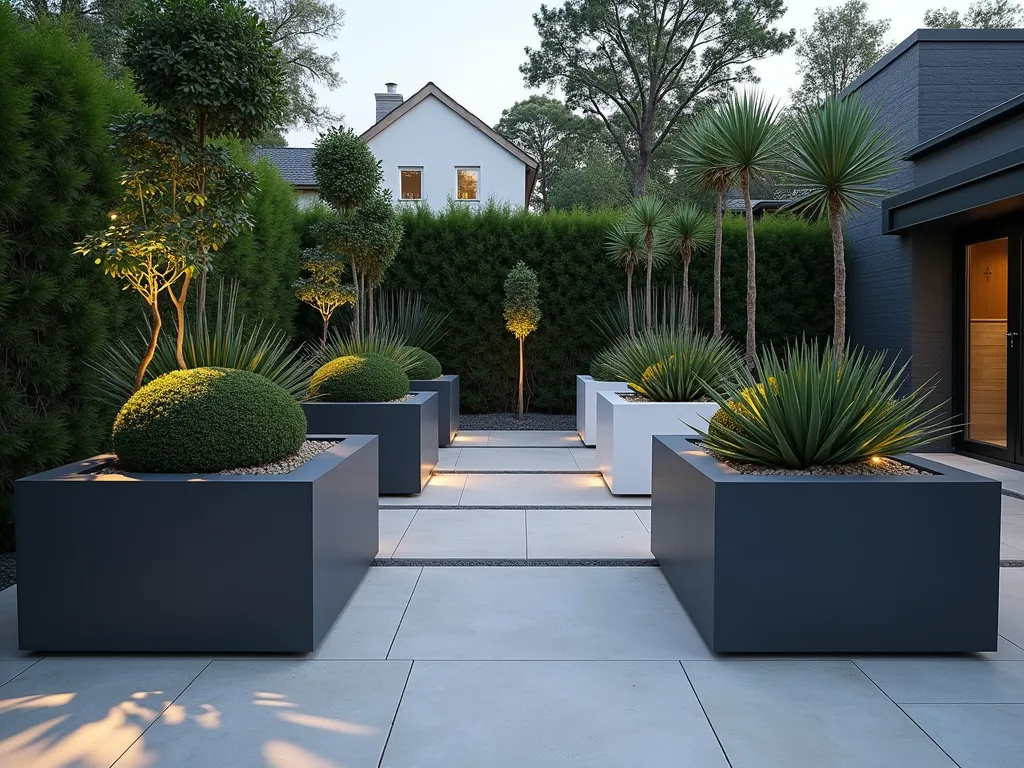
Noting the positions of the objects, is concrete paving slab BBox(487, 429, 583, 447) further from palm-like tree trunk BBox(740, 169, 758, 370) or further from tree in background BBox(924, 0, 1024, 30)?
tree in background BBox(924, 0, 1024, 30)

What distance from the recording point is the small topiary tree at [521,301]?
9898 millimetres

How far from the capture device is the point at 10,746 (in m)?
2.11

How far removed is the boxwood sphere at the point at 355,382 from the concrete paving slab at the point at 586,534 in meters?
1.65

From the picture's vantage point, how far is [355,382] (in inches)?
236

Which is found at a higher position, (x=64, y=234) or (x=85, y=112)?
(x=85, y=112)

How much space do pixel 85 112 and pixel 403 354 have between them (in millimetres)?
4122

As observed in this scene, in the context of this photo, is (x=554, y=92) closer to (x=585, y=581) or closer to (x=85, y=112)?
(x=85, y=112)

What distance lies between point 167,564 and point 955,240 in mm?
8071

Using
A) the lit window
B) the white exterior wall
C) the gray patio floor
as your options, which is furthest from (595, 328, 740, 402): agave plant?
the lit window

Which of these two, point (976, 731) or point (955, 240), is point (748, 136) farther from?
point (976, 731)

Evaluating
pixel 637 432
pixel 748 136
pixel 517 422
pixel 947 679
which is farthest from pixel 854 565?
pixel 517 422

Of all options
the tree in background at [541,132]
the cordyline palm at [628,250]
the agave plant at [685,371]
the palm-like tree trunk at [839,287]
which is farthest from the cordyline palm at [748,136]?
the tree in background at [541,132]

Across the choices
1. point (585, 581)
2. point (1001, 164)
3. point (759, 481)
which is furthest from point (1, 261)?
point (1001, 164)

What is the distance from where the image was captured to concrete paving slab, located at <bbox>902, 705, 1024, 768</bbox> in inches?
81.4
